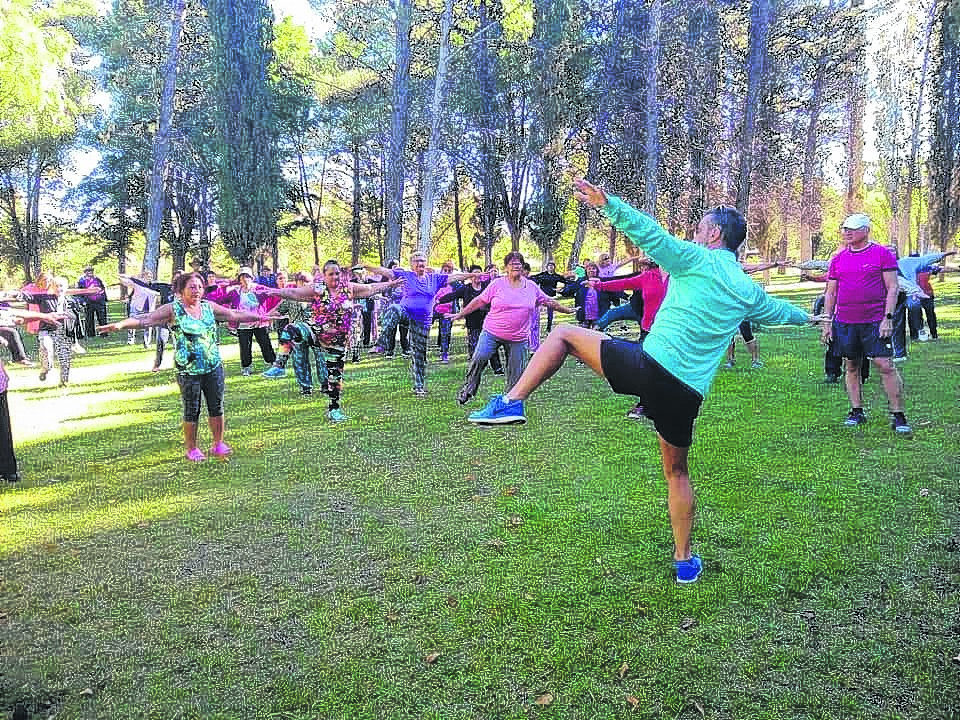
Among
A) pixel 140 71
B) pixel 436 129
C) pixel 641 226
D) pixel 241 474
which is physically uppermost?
pixel 140 71

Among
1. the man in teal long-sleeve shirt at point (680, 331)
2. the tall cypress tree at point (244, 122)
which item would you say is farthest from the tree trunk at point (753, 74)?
the man in teal long-sleeve shirt at point (680, 331)

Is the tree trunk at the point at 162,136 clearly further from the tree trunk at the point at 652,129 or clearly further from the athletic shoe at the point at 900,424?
the athletic shoe at the point at 900,424

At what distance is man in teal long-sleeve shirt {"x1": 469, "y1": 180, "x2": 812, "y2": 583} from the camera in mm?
3744

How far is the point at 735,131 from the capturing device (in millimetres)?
30484

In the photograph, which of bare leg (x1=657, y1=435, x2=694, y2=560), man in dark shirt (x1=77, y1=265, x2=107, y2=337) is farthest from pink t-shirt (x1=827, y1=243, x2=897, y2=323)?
man in dark shirt (x1=77, y1=265, x2=107, y2=337)

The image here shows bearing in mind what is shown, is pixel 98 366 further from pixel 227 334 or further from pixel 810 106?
pixel 810 106

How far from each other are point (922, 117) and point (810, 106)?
735cm

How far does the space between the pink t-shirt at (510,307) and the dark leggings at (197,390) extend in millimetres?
2966

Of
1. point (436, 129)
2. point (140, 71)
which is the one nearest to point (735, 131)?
point (436, 129)

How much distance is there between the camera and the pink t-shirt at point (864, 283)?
23.3ft

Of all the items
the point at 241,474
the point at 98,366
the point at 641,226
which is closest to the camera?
the point at 641,226

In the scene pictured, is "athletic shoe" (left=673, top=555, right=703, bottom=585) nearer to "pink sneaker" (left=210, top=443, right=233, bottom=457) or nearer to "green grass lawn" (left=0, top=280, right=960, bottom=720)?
"green grass lawn" (left=0, top=280, right=960, bottom=720)

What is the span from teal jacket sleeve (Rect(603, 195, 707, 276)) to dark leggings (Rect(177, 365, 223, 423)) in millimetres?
4810

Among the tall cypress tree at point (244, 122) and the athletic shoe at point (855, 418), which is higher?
the tall cypress tree at point (244, 122)
